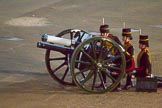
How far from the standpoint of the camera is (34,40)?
1161 centimetres

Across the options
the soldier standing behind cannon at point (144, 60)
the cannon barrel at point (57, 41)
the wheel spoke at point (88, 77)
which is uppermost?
the cannon barrel at point (57, 41)

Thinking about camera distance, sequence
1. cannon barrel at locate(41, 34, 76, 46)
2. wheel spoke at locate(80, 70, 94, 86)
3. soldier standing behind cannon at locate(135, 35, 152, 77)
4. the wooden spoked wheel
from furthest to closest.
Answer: cannon barrel at locate(41, 34, 76, 46) → soldier standing behind cannon at locate(135, 35, 152, 77) → wheel spoke at locate(80, 70, 94, 86) → the wooden spoked wheel

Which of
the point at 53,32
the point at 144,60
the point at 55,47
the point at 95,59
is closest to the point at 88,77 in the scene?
the point at 95,59

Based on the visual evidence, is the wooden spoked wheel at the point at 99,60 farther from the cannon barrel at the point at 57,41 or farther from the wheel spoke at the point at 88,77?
the cannon barrel at the point at 57,41

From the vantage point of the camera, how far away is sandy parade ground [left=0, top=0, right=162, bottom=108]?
294 inches

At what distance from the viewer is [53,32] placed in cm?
1244

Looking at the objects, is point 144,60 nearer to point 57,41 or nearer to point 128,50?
point 128,50

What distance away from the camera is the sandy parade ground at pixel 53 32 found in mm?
7461

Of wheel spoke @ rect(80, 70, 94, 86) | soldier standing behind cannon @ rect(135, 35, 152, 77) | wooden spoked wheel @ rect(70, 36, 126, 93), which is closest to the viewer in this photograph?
wooden spoked wheel @ rect(70, 36, 126, 93)

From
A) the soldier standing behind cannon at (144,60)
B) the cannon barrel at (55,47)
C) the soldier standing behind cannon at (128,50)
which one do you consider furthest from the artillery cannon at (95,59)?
the soldier standing behind cannon at (144,60)

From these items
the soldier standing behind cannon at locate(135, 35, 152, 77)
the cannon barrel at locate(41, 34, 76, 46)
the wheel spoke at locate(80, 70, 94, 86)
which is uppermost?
the cannon barrel at locate(41, 34, 76, 46)

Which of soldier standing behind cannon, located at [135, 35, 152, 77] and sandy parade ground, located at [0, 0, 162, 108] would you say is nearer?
sandy parade ground, located at [0, 0, 162, 108]

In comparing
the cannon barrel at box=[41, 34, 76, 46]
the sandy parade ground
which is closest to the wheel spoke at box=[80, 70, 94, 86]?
the sandy parade ground

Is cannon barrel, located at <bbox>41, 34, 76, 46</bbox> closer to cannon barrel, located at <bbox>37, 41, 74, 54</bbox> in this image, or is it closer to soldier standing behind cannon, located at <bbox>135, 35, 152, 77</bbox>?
cannon barrel, located at <bbox>37, 41, 74, 54</bbox>
